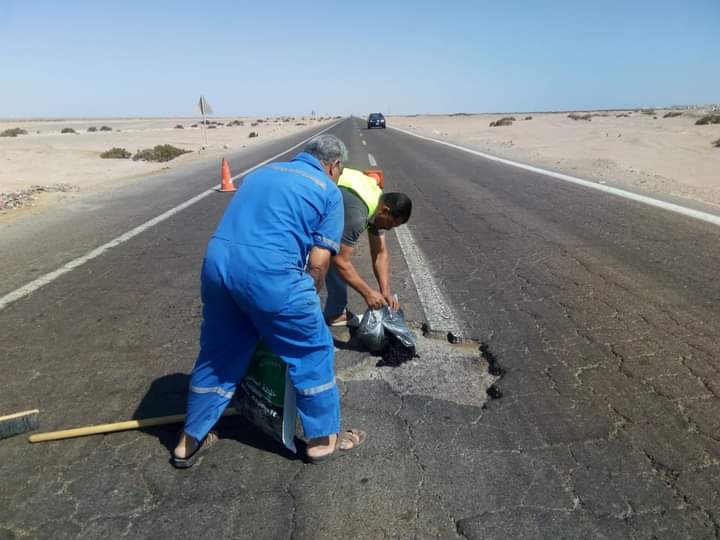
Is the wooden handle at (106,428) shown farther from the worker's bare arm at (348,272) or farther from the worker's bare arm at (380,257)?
the worker's bare arm at (380,257)

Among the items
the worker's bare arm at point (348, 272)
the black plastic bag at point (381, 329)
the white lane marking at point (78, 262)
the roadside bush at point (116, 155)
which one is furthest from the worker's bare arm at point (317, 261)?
the roadside bush at point (116, 155)

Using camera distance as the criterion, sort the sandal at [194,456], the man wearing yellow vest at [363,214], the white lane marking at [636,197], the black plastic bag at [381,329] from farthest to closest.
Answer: the white lane marking at [636,197] → the black plastic bag at [381,329] → the man wearing yellow vest at [363,214] → the sandal at [194,456]

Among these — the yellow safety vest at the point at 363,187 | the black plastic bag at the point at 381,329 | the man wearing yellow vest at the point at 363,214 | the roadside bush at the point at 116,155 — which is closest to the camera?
the man wearing yellow vest at the point at 363,214

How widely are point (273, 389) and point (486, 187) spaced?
989cm

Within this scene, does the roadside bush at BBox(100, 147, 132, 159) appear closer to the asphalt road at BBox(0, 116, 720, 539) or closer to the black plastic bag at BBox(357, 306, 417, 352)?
the asphalt road at BBox(0, 116, 720, 539)

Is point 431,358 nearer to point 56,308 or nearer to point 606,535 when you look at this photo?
point 606,535

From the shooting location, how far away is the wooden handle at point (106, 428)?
2.91 m

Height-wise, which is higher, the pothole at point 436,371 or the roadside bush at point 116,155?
the pothole at point 436,371

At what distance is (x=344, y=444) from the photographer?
2.78m

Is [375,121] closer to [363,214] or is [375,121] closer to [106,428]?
[363,214]

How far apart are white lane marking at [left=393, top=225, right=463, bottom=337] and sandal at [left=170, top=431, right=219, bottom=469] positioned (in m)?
1.97

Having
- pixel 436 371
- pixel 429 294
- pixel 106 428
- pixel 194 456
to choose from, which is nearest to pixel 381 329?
pixel 436 371

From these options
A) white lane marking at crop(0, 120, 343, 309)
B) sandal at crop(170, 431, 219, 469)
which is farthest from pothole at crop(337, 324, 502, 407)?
white lane marking at crop(0, 120, 343, 309)

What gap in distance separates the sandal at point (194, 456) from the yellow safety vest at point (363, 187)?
174 centimetres
